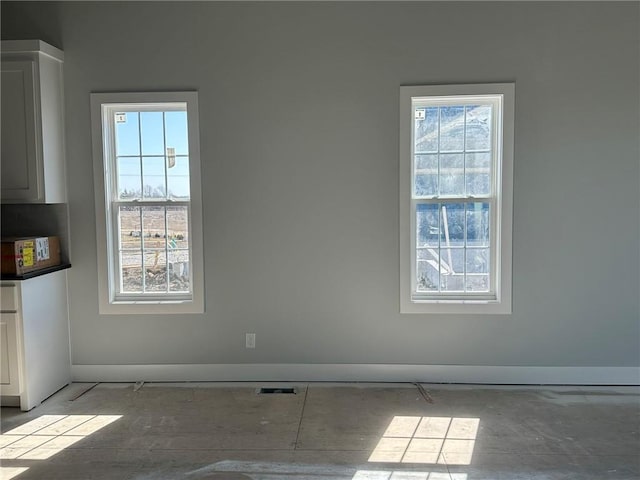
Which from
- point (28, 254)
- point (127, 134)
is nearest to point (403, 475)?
point (28, 254)

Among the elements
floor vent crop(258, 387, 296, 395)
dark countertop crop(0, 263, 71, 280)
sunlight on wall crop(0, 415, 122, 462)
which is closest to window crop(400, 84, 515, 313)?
floor vent crop(258, 387, 296, 395)

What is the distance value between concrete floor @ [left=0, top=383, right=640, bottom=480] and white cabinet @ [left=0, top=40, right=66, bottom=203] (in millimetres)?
1595

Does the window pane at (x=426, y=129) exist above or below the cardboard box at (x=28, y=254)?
above

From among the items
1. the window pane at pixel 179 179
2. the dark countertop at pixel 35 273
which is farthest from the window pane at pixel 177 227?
the dark countertop at pixel 35 273

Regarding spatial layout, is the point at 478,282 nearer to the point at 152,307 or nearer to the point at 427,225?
the point at 427,225

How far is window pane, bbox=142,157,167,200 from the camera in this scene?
3656 millimetres

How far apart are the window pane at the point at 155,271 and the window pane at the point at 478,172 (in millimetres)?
2525

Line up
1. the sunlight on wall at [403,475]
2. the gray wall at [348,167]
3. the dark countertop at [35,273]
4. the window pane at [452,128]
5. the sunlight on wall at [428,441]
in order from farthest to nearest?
the window pane at [452,128]
the gray wall at [348,167]
the dark countertop at [35,273]
the sunlight on wall at [428,441]
the sunlight on wall at [403,475]

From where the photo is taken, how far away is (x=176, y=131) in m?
3.62

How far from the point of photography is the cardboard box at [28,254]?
122 inches

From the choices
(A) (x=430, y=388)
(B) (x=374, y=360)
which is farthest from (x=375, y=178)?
(A) (x=430, y=388)

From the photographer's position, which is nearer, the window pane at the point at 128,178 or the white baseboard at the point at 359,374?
the white baseboard at the point at 359,374

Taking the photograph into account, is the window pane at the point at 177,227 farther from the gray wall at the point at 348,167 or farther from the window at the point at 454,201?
the window at the point at 454,201

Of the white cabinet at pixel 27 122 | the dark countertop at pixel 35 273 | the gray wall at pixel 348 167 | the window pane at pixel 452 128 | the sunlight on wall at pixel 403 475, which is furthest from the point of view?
the window pane at pixel 452 128
